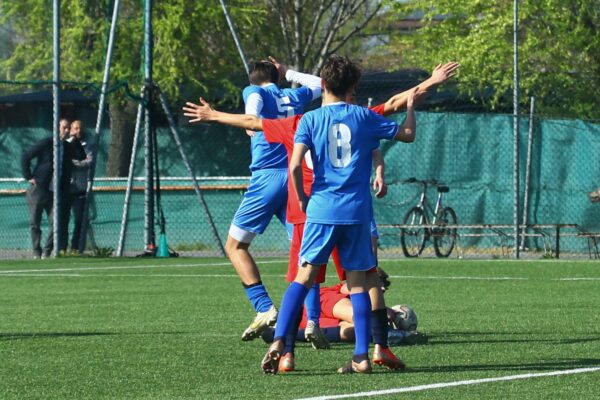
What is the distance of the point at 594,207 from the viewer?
2202 cm

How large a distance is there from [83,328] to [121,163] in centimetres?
1594

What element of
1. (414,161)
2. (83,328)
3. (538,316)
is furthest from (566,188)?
(83,328)

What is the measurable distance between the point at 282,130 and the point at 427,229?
43.6ft

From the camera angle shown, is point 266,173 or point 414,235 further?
point 414,235

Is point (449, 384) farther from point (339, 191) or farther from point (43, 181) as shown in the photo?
point (43, 181)

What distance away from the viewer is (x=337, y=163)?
Answer: 7.81 meters

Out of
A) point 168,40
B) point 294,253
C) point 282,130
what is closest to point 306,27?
point 168,40

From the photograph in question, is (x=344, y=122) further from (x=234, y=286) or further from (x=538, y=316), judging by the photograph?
(x=234, y=286)

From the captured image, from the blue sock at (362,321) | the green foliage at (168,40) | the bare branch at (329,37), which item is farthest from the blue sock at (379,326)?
the bare branch at (329,37)

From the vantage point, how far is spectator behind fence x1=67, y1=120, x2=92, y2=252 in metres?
21.1

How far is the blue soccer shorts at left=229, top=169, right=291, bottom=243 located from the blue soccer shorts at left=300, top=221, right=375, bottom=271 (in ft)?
7.97

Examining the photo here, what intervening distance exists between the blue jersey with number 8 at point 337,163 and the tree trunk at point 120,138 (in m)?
18.2

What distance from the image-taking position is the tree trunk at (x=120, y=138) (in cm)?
2603

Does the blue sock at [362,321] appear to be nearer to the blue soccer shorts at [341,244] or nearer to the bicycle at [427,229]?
the blue soccer shorts at [341,244]
